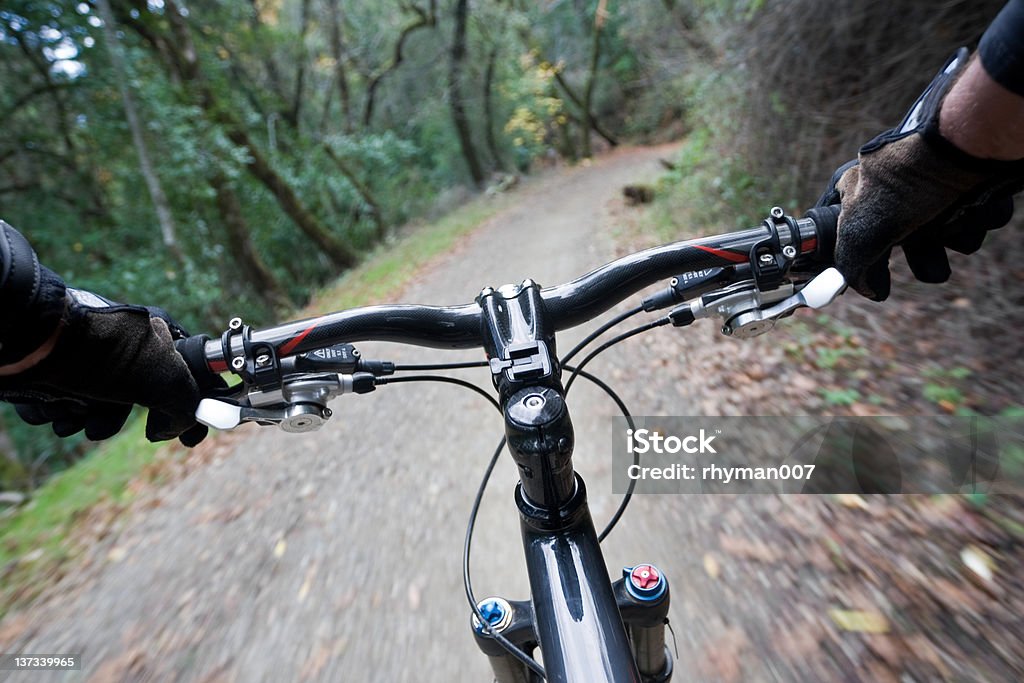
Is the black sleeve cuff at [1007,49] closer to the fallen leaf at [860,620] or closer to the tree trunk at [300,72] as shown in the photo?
the fallen leaf at [860,620]

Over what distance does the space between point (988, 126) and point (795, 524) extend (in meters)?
2.52

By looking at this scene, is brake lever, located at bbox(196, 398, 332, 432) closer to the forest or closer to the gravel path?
the gravel path

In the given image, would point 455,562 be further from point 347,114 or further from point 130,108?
point 347,114

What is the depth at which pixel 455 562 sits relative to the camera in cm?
319

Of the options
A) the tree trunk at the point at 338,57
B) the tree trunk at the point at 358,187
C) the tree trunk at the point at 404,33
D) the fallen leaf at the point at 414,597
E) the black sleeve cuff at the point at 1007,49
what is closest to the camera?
the black sleeve cuff at the point at 1007,49

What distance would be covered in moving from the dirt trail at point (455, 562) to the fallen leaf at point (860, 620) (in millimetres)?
11

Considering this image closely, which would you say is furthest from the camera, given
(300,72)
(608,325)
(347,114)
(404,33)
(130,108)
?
(347,114)

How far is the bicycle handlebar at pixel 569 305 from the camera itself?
3.77 feet

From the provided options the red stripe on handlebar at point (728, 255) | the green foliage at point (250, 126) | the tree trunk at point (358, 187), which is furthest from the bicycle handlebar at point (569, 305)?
the tree trunk at point (358, 187)

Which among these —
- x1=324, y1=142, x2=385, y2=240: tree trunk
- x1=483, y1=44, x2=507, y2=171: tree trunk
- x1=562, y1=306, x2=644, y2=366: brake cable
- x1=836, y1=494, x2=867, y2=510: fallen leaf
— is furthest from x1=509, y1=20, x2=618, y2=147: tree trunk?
x1=562, y1=306, x2=644, y2=366: brake cable
